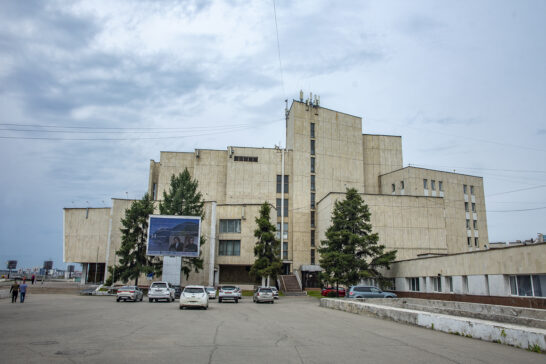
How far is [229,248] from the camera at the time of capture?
6172cm

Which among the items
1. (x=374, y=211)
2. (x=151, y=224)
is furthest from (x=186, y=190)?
(x=374, y=211)

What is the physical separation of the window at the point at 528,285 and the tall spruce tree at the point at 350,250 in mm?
15457

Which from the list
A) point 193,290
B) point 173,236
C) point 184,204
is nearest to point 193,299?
point 193,290

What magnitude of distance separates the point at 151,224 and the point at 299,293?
2263 centimetres

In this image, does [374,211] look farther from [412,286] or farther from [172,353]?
[172,353]

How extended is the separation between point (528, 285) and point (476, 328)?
615 inches

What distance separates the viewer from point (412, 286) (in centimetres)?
3997

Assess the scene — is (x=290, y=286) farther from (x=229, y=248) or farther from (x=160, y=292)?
(x=160, y=292)

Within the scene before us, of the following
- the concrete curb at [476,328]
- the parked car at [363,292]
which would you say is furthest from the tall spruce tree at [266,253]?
the concrete curb at [476,328]

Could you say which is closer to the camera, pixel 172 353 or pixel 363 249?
pixel 172 353

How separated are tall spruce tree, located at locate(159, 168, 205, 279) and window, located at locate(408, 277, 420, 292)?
1055 inches

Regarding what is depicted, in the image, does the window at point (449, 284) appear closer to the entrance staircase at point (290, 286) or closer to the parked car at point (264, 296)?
the parked car at point (264, 296)

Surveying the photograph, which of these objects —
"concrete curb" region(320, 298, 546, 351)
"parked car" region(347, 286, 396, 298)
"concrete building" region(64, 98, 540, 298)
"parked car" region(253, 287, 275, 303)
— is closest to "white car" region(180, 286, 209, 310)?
"concrete curb" region(320, 298, 546, 351)

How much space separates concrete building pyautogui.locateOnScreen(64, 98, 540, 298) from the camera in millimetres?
60906
